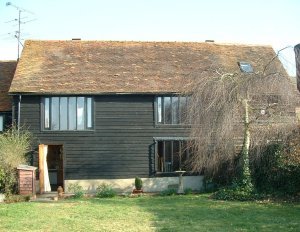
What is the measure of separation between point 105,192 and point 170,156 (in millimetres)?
4023

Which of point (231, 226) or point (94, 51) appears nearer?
point (231, 226)

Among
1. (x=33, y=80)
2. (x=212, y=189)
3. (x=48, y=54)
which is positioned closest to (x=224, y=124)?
(x=212, y=189)

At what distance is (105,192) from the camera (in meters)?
20.2

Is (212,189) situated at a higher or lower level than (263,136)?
lower

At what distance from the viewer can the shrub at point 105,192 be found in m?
20.2

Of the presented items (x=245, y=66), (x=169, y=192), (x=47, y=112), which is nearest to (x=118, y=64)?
(x=47, y=112)

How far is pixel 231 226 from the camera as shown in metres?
11.9

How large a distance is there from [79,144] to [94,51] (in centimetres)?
596

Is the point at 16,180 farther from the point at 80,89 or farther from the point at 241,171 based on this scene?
the point at 241,171

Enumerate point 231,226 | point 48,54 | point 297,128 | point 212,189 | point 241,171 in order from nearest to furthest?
1. point 231,226
2. point 297,128
3. point 241,171
4. point 212,189
5. point 48,54

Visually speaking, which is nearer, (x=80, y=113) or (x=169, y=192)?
(x=169, y=192)

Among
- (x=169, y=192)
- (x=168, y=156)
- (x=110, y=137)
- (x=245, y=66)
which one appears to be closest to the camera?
(x=169, y=192)

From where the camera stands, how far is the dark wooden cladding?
22062 millimetres

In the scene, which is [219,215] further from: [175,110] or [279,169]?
[175,110]
